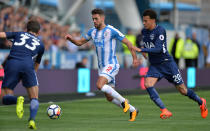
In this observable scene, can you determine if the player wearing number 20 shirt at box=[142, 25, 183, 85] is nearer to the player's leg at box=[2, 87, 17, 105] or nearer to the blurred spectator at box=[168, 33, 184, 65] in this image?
the player's leg at box=[2, 87, 17, 105]

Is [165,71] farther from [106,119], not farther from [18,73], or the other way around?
[18,73]

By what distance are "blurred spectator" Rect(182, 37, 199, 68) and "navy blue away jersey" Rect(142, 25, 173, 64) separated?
14079 mm

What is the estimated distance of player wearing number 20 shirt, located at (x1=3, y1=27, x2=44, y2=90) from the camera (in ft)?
33.4

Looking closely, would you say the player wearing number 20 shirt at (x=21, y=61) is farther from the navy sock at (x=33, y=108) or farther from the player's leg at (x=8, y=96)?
the navy sock at (x=33, y=108)

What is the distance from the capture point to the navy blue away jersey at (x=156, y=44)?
38.9ft

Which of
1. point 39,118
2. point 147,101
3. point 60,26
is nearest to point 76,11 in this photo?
point 60,26

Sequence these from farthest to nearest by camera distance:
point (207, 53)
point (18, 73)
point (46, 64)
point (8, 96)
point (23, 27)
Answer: point (207, 53) < point (23, 27) < point (46, 64) < point (8, 96) < point (18, 73)

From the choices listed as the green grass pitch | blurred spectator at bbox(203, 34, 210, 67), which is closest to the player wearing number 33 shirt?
the green grass pitch

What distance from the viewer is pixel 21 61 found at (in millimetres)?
10227

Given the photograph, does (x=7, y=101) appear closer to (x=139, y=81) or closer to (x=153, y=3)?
(x=139, y=81)

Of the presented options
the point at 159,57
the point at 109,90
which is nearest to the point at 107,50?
the point at 109,90

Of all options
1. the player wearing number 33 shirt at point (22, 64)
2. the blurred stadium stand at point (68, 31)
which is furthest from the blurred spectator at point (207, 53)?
the player wearing number 33 shirt at point (22, 64)

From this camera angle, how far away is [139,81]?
78.2ft

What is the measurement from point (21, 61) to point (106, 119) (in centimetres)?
260
